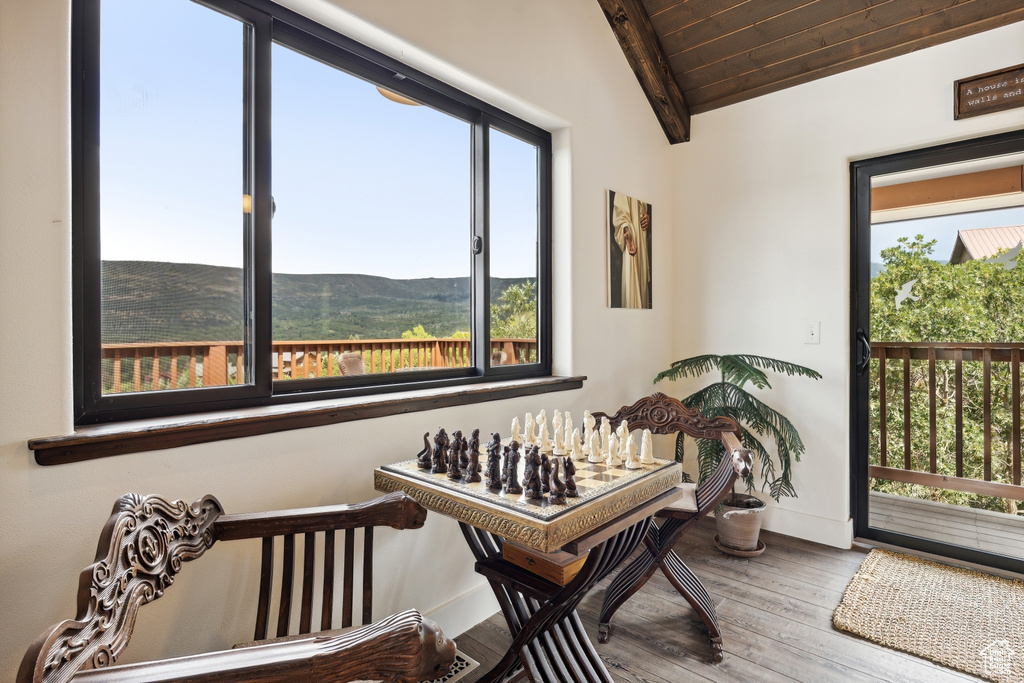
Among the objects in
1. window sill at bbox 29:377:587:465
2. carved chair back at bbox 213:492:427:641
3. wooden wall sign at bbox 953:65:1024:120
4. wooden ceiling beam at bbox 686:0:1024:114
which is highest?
wooden ceiling beam at bbox 686:0:1024:114

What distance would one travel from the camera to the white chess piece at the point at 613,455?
1.75 meters

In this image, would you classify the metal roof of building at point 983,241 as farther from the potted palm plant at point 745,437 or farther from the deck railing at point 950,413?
the potted palm plant at point 745,437

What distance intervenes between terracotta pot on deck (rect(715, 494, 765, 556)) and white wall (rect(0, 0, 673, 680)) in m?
0.81

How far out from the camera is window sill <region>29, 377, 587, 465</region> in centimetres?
120

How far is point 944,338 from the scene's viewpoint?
9.43 feet

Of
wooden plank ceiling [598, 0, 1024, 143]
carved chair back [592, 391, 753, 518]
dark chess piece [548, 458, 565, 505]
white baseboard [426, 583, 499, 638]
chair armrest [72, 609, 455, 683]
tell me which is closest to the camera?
chair armrest [72, 609, 455, 683]

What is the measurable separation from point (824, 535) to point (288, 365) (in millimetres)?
2933

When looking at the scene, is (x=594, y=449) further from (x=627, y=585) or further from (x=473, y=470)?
(x=627, y=585)

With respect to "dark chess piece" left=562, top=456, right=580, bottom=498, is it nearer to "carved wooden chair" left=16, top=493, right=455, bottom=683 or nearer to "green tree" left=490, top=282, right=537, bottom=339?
"carved wooden chair" left=16, top=493, right=455, bottom=683

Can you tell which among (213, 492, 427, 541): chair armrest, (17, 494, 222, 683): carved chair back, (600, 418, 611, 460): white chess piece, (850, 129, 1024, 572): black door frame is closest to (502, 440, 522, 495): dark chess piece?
(213, 492, 427, 541): chair armrest

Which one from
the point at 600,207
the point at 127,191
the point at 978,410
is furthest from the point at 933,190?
the point at 127,191

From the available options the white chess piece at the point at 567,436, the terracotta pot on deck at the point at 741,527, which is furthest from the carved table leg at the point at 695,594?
the terracotta pot on deck at the point at 741,527

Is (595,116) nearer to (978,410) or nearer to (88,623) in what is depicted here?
(978,410)

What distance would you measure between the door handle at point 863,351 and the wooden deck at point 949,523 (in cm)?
74
